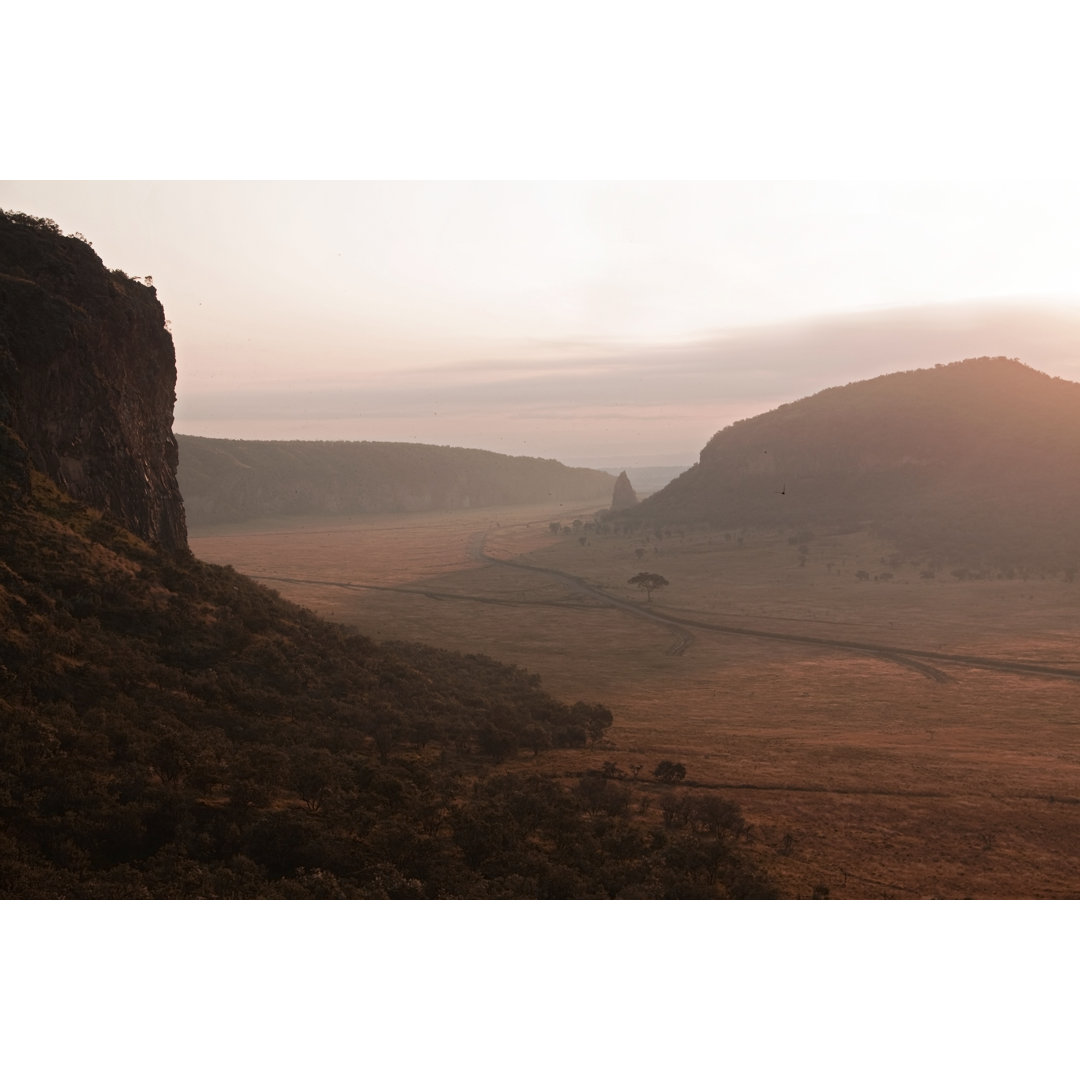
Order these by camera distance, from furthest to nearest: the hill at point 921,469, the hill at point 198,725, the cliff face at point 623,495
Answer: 1. the cliff face at point 623,495
2. the hill at point 921,469
3. the hill at point 198,725

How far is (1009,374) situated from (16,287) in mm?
148848

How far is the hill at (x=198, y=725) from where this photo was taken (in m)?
19.0

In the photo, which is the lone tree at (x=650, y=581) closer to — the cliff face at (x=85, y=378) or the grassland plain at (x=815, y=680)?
the grassland plain at (x=815, y=680)

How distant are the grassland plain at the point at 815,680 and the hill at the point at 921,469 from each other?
1301 centimetres

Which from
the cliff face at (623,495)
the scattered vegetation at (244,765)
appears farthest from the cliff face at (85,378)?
the cliff face at (623,495)

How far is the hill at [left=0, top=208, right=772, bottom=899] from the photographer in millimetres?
19047

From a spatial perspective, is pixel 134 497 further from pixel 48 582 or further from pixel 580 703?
pixel 580 703

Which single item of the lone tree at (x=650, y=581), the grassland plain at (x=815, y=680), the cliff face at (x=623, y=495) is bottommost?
the grassland plain at (x=815, y=680)

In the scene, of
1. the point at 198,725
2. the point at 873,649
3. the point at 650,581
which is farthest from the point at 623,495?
the point at 198,725

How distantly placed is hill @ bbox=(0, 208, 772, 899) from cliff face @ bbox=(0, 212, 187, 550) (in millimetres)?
119

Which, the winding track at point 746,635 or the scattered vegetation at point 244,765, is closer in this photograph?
the scattered vegetation at point 244,765

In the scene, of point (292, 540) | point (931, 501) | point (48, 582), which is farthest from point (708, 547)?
point (48, 582)

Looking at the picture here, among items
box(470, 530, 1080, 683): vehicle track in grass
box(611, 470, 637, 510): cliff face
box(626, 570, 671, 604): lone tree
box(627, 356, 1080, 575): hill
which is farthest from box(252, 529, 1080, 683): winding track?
box(611, 470, 637, 510): cliff face

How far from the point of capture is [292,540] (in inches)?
5866
